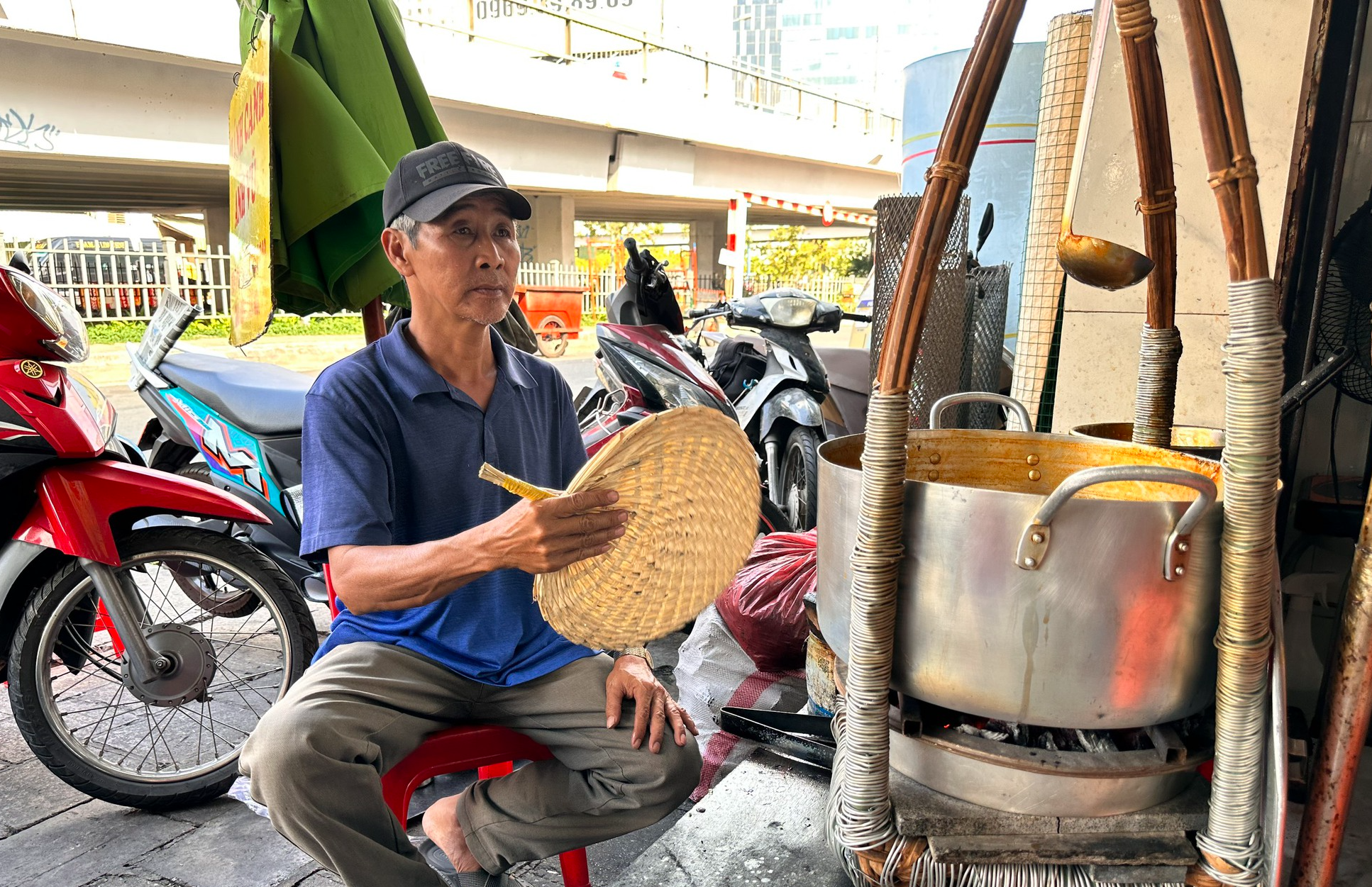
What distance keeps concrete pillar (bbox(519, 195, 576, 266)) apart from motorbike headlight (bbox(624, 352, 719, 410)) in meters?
16.4

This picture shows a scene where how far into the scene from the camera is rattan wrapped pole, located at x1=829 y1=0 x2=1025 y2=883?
1.09 metres

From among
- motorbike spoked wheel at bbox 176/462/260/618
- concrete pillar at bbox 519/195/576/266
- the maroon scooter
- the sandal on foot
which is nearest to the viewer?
the sandal on foot

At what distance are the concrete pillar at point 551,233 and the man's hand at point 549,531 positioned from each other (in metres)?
18.7

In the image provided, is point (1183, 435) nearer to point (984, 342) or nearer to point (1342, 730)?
point (1342, 730)

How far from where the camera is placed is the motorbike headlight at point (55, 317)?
7.56 ft

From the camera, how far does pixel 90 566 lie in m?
2.24

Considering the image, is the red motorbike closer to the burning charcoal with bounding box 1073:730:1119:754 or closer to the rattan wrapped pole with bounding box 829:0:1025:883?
the rattan wrapped pole with bounding box 829:0:1025:883

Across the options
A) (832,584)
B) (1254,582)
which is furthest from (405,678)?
(1254,582)

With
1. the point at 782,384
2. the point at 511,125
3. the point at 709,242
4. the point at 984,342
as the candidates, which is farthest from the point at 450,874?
the point at 709,242

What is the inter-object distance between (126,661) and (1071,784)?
2.33 m

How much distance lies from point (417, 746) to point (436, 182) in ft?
3.62

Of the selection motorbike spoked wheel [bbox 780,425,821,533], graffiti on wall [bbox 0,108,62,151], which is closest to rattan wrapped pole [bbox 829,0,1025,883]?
motorbike spoked wheel [bbox 780,425,821,533]

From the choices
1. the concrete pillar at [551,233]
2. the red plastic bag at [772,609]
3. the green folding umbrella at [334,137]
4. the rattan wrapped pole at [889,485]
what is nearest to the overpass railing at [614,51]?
the concrete pillar at [551,233]

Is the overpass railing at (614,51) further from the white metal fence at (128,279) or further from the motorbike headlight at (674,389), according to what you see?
the motorbike headlight at (674,389)
